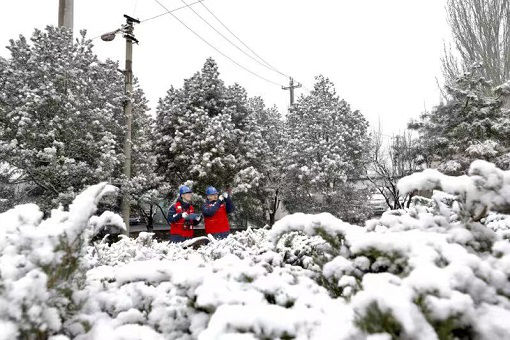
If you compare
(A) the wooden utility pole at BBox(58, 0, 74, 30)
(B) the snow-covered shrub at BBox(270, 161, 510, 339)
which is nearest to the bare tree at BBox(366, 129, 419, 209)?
(A) the wooden utility pole at BBox(58, 0, 74, 30)

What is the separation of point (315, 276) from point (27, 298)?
1.16 metres

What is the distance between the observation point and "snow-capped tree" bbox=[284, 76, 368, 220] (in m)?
15.8

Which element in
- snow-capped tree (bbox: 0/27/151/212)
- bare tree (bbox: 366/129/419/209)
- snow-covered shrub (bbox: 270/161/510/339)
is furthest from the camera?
bare tree (bbox: 366/129/419/209)

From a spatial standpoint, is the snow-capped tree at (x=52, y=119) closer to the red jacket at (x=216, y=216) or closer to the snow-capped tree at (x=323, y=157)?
the red jacket at (x=216, y=216)

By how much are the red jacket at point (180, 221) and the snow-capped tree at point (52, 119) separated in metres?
4.01

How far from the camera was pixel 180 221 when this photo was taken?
6855mm

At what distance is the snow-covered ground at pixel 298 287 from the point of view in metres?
0.98

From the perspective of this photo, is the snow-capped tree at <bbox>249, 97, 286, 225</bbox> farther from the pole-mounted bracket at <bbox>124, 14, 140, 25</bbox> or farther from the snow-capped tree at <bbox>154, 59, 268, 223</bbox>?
the pole-mounted bracket at <bbox>124, 14, 140, 25</bbox>

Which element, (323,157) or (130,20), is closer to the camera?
(130,20)

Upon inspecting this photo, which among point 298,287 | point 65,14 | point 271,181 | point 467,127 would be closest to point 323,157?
point 271,181

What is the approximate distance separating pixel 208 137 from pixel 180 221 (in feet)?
25.5

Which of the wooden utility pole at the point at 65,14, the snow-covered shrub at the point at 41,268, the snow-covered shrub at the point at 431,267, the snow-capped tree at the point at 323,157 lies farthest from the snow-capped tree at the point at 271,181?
the snow-covered shrub at the point at 41,268

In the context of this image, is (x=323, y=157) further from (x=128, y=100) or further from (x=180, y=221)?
(x=180, y=221)

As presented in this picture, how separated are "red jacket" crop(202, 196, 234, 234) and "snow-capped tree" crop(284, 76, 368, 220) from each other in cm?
927
